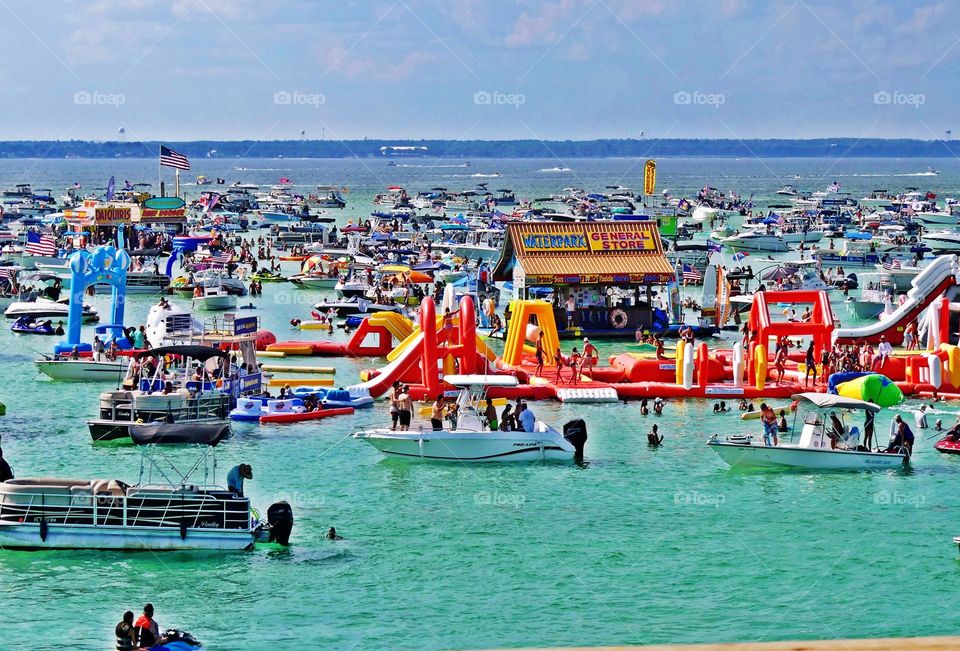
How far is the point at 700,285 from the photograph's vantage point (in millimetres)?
87375

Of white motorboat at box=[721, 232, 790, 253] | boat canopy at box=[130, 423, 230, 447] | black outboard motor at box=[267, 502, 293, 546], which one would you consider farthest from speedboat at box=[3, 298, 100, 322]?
white motorboat at box=[721, 232, 790, 253]

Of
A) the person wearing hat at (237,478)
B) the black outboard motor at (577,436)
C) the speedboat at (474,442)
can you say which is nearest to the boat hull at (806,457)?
the black outboard motor at (577,436)

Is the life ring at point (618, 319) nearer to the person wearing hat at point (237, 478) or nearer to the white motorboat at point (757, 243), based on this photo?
the person wearing hat at point (237, 478)

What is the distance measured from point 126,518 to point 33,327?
37.7 meters

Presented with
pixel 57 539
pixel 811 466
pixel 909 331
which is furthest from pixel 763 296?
pixel 57 539

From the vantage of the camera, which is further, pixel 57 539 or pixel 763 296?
pixel 763 296

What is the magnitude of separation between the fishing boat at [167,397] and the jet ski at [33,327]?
71.7 ft

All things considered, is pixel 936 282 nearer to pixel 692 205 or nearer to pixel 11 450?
pixel 11 450

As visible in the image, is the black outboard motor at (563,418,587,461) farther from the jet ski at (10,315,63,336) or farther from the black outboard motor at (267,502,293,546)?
the jet ski at (10,315,63,336)

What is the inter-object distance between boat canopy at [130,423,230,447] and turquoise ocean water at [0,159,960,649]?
1118 mm

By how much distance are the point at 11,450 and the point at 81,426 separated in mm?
3552

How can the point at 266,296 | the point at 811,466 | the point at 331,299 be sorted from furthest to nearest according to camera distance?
the point at 266,296
the point at 331,299
the point at 811,466

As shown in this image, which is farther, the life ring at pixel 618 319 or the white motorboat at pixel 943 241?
the white motorboat at pixel 943 241

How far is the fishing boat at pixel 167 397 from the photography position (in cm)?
4141
